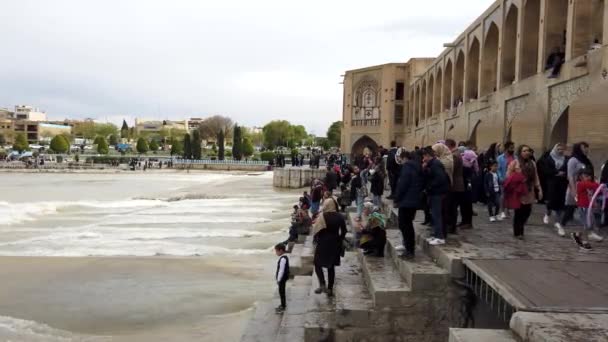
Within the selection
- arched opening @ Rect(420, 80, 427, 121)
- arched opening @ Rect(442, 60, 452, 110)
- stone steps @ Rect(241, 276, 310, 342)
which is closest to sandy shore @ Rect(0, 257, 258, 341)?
stone steps @ Rect(241, 276, 310, 342)

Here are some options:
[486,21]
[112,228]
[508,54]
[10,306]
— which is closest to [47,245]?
[112,228]

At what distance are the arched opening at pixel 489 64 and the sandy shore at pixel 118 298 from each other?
12.1 meters

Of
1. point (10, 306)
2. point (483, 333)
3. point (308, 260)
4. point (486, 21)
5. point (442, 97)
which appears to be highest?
point (486, 21)

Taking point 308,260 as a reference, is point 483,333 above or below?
above

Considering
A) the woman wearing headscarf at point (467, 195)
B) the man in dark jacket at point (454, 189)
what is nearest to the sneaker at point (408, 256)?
the man in dark jacket at point (454, 189)

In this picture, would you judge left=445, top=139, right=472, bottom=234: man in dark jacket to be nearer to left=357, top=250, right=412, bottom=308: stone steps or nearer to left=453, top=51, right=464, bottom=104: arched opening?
left=357, top=250, right=412, bottom=308: stone steps

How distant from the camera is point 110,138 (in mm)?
113562

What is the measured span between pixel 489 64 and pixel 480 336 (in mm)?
16260

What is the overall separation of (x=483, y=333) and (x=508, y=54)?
14052 millimetres

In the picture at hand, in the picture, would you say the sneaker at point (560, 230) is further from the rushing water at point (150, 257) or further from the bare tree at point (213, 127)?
the bare tree at point (213, 127)

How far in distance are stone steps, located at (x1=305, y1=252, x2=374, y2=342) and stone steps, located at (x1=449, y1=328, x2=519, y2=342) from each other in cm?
146

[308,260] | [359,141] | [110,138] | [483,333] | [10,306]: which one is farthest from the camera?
[110,138]

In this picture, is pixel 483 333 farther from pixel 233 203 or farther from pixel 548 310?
pixel 233 203

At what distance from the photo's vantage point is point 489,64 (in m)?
18.3
